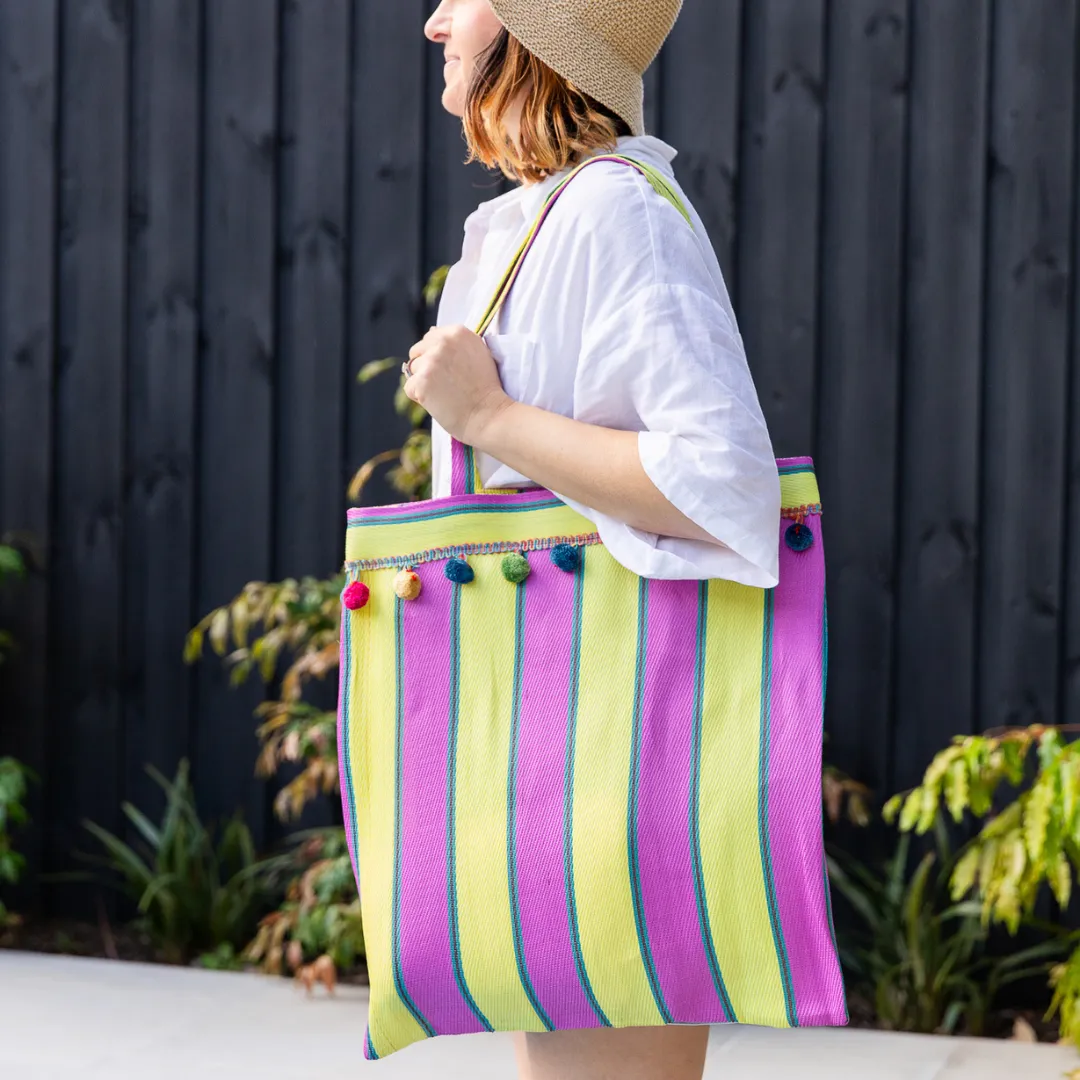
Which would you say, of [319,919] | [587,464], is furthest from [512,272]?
[319,919]

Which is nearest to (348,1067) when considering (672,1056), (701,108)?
(672,1056)

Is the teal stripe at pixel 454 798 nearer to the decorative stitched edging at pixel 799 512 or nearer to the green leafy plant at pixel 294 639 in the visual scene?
the decorative stitched edging at pixel 799 512

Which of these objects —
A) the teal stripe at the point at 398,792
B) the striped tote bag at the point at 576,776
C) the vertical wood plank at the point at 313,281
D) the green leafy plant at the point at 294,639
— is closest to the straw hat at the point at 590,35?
the striped tote bag at the point at 576,776

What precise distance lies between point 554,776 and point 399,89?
8.34 ft

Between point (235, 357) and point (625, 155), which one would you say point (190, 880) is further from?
point (625, 155)

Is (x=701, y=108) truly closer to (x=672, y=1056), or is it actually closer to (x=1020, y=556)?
(x=1020, y=556)

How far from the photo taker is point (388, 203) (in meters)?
3.25

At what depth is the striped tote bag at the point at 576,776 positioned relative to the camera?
1.02m

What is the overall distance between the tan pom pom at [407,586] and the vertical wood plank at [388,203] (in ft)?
7.16

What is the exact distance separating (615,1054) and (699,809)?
0.23 m

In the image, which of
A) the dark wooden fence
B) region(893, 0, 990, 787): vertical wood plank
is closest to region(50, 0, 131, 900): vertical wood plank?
the dark wooden fence

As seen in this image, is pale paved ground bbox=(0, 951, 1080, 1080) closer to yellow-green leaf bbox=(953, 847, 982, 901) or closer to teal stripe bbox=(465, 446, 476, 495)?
yellow-green leaf bbox=(953, 847, 982, 901)

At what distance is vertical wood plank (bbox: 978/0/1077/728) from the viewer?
2.89 metres

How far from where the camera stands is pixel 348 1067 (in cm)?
252
